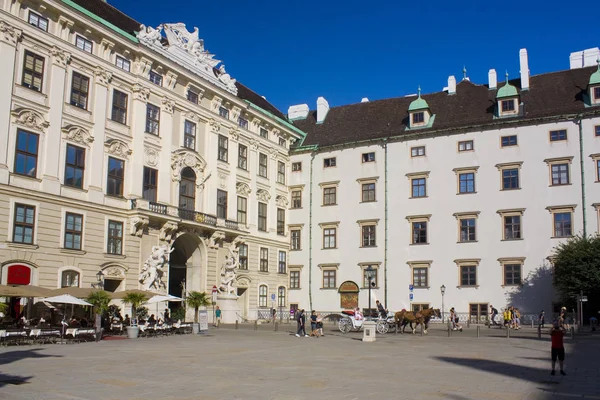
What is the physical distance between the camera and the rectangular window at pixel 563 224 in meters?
44.8

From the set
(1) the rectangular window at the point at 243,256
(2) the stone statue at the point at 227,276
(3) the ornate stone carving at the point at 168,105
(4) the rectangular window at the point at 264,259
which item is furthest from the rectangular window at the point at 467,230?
(3) the ornate stone carving at the point at 168,105

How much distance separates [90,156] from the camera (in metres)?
36.0

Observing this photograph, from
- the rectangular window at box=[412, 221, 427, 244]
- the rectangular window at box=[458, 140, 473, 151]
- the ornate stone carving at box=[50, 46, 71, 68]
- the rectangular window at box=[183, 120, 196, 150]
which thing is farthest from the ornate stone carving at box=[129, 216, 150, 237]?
the rectangular window at box=[458, 140, 473, 151]

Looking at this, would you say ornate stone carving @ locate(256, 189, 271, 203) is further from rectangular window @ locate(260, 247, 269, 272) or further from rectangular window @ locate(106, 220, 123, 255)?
rectangular window @ locate(106, 220, 123, 255)

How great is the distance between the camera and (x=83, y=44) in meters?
36.2

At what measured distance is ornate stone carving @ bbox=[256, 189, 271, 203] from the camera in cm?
5116

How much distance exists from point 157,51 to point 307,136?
772 inches

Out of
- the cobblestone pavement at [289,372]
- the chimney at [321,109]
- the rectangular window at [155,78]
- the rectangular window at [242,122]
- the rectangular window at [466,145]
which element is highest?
the chimney at [321,109]

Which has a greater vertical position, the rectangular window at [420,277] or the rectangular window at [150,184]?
the rectangular window at [150,184]

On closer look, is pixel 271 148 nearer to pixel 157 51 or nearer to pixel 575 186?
pixel 157 51

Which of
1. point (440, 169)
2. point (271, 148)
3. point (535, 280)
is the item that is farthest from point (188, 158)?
point (535, 280)

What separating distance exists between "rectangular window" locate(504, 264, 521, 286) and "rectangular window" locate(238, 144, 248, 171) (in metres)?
21.3

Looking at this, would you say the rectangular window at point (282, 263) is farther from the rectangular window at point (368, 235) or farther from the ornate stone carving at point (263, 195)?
the rectangular window at point (368, 235)

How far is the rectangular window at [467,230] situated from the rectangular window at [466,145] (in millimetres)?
5530
